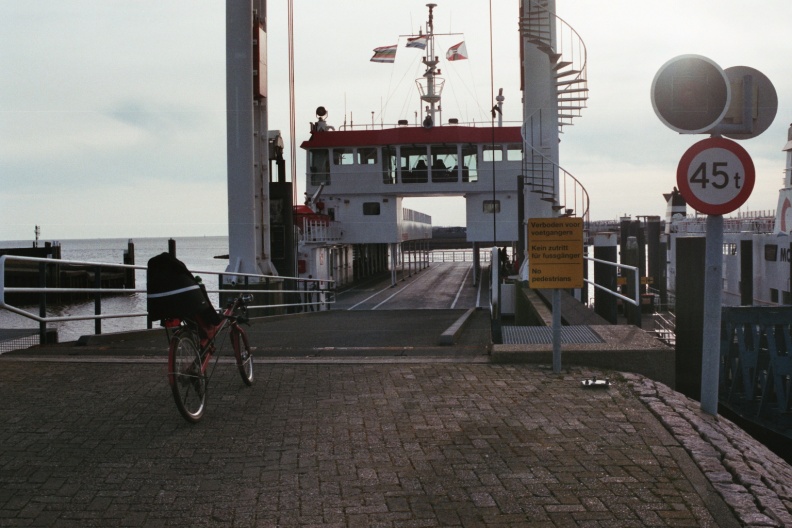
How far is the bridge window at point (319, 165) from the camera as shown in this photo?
3912 cm

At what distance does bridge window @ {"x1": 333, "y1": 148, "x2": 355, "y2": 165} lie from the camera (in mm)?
38844

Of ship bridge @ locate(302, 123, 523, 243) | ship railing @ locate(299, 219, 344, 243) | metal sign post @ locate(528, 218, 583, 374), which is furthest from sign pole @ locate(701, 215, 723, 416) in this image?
ship bridge @ locate(302, 123, 523, 243)

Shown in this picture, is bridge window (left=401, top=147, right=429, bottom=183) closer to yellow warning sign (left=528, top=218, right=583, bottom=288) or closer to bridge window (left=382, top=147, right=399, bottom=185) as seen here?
bridge window (left=382, top=147, right=399, bottom=185)

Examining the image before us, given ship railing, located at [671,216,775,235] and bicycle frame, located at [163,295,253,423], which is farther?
ship railing, located at [671,216,775,235]

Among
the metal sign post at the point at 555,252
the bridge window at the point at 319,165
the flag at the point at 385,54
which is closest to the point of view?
the metal sign post at the point at 555,252

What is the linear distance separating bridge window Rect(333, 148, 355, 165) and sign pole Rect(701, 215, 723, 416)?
110 ft

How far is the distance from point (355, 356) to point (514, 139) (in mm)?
30449

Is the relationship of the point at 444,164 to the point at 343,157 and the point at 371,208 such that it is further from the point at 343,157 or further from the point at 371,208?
the point at 343,157

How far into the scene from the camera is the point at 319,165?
129 feet

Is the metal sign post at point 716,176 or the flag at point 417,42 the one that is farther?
the flag at point 417,42

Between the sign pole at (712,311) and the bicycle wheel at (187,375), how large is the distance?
3.47 m

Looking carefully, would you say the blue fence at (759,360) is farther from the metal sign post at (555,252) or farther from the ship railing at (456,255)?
the ship railing at (456,255)

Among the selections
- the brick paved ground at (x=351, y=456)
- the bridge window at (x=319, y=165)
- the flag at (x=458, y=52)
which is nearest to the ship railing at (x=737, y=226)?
the flag at (x=458, y=52)

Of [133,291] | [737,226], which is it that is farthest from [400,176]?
[133,291]
